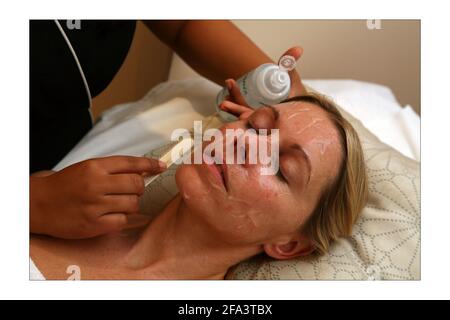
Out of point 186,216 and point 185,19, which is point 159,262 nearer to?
point 186,216

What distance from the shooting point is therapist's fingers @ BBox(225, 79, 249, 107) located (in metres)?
0.73

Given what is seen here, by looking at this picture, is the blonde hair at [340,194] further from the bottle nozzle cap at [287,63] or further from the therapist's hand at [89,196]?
the therapist's hand at [89,196]

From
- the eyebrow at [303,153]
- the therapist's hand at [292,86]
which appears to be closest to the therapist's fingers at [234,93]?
the therapist's hand at [292,86]

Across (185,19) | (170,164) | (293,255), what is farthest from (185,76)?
(293,255)

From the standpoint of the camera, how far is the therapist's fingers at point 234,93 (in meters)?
0.73

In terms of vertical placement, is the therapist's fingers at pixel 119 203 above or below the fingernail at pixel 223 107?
below

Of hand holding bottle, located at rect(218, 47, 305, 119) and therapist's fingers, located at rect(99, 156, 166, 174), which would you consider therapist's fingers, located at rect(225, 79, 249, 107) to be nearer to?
hand holding bottle, located at rect(218, 47, 305, 119)

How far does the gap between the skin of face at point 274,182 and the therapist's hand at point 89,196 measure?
0.21 feet

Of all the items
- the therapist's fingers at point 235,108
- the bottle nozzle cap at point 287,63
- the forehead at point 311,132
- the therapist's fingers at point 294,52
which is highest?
the therapist's fingers at point 294,52

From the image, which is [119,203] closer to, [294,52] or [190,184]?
[190,184]

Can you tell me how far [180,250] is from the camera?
2.38 feet

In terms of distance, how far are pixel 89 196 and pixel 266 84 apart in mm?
283

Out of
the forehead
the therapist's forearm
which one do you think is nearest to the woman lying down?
the forehead
